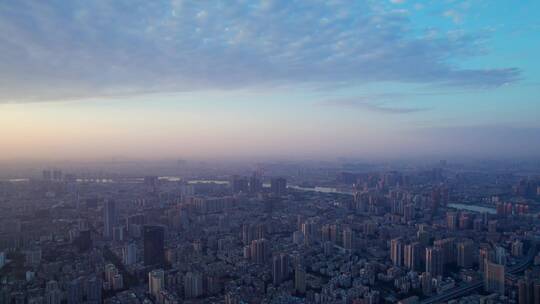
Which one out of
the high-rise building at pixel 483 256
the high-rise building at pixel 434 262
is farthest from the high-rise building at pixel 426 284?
the high-rise building at pixel 483 256

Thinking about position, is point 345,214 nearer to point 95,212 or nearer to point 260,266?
point 260,266

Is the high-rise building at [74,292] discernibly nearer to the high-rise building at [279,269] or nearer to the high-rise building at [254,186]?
the high-rise building at [279,269]

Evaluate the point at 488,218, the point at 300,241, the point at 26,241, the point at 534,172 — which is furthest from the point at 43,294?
the point at 534,172

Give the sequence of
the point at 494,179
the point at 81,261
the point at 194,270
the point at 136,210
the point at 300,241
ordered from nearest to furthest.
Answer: the point at 194,270
the point at 81,261
the point at 300,241
the point at 136,210
the point at 494,179

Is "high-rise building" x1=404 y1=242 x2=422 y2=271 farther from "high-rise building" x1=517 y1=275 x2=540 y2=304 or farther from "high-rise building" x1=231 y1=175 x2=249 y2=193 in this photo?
"high-rise building" x1=231 y1=175 x2=249 y2=193

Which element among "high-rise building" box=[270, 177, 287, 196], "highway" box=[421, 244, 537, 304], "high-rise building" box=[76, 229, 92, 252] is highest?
"high-rise building" box=[270, 177, 287, 196]

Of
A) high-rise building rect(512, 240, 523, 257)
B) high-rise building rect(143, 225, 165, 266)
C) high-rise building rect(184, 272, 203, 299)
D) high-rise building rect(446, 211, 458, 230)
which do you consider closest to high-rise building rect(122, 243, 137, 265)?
high-rise building rect(143, 225, 165, 266)
